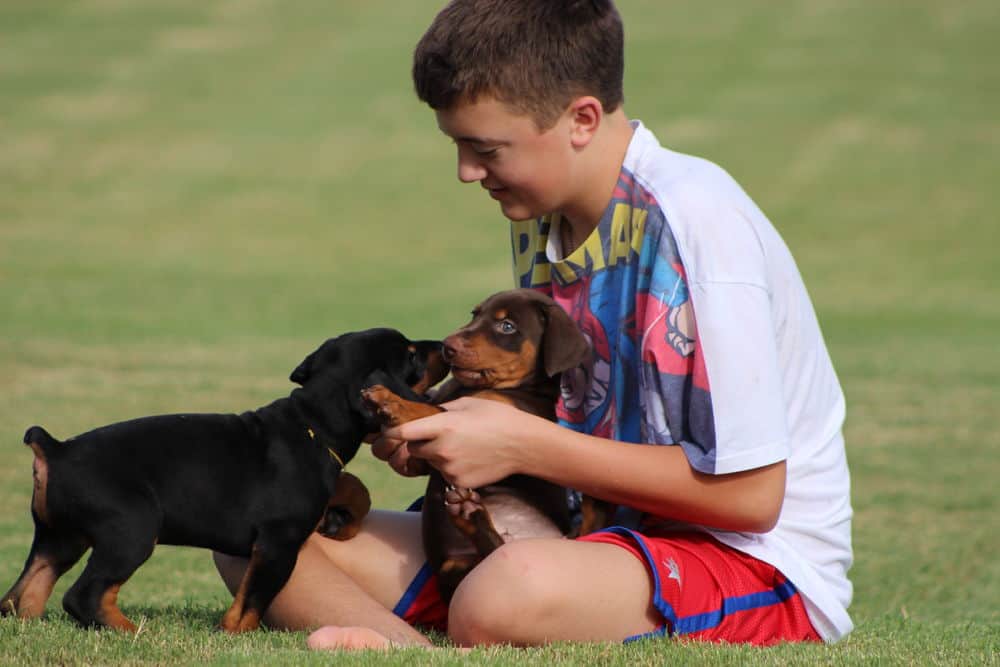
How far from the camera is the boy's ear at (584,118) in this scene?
11.6ft

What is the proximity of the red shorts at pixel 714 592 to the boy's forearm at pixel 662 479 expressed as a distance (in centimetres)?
10

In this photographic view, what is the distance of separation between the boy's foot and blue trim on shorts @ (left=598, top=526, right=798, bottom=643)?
628 mm

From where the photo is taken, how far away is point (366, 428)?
12.8 feet

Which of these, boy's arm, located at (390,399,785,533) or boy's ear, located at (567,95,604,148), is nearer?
boy's arm, located at (390,399,785,533)

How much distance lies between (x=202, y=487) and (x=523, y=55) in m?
1.41

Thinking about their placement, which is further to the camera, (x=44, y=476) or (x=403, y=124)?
(x=403, y=124)

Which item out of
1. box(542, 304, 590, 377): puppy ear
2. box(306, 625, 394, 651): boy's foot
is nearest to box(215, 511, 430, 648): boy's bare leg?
box(306, 625, 394, 651): boy's foot

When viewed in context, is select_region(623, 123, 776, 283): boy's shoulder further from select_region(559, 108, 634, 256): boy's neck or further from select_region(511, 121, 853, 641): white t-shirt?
select_region(559, 108, 634, 256): boy's neck

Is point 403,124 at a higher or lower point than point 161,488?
higher

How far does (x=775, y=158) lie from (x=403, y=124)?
281 inches

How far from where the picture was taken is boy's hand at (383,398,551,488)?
3.40 meters

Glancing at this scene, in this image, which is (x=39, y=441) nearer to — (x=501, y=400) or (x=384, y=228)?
(x=501, y=400)

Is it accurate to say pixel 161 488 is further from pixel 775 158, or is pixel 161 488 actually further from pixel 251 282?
pixel 775 158

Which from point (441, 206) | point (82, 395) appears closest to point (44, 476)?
point (82, 395)
